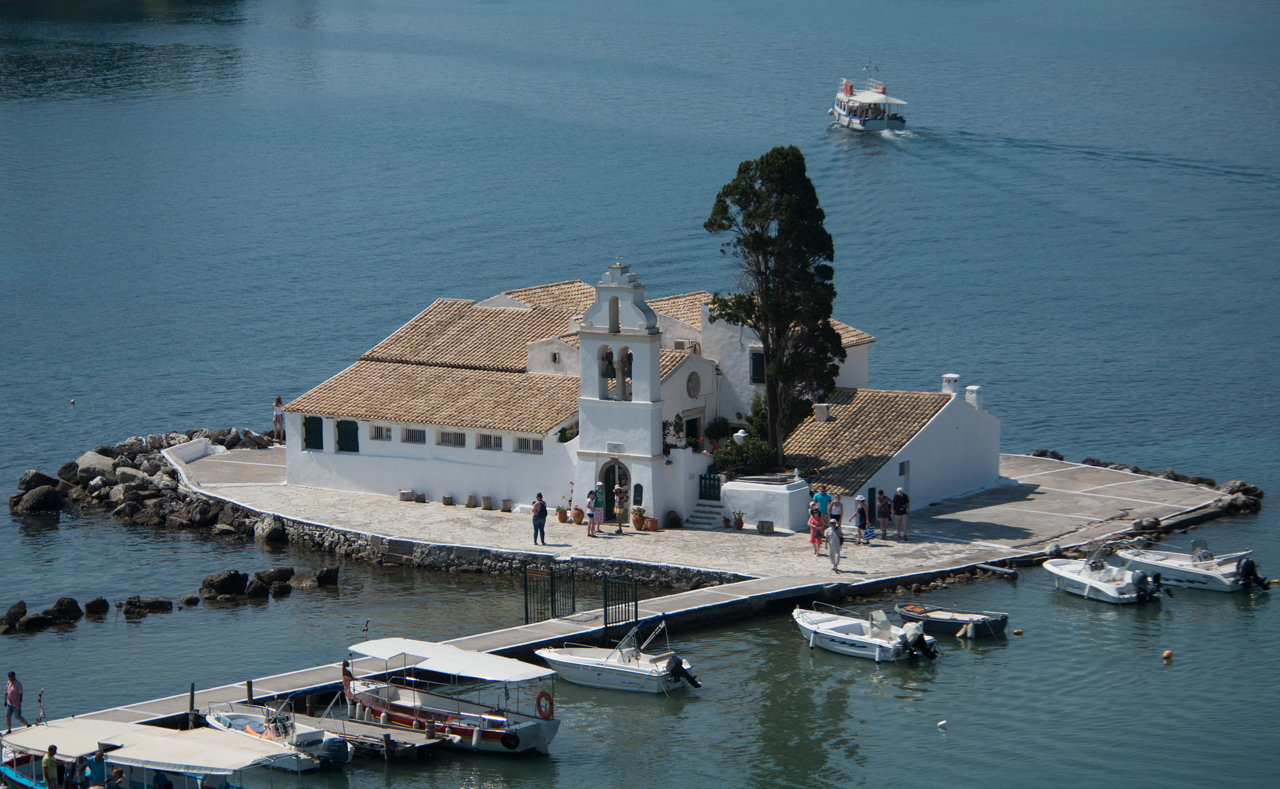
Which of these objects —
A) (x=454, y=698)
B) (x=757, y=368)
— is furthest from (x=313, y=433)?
(x=454, y=698)

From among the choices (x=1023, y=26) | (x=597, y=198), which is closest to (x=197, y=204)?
(x=597, y=198)

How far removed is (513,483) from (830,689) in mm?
14604

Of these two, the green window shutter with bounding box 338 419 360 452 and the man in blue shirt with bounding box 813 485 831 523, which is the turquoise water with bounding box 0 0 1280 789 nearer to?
the man in blue shirt with bounding box 813 485 831 523

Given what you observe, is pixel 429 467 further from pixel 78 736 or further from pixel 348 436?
pixel 78 736

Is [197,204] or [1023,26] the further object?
[1023,26]

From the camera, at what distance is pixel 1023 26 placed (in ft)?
640

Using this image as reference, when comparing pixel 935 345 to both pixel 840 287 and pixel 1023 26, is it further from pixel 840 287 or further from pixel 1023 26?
pixel 1023 26

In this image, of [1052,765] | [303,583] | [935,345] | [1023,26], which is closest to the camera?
[1052,765]

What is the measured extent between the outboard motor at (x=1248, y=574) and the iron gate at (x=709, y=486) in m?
13.5

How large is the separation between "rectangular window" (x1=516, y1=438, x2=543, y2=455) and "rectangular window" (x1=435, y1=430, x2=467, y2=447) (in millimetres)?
1732

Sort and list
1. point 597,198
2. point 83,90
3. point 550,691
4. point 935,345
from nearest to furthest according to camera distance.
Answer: point 550,691 → point 935,345 → point 597,198 → point 83,90

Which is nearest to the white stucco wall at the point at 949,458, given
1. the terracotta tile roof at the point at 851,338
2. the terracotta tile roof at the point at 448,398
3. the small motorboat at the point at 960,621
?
the terracotta tile roof at the point at 851,338

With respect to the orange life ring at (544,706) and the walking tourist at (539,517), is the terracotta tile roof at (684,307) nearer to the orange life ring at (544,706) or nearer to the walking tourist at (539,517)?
the walking tourist at (539,517)

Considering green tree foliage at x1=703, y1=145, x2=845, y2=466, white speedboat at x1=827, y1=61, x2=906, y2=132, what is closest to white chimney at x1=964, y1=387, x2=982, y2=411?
green tree foliage at x1=703, y1=145, x2=845, y2=466
